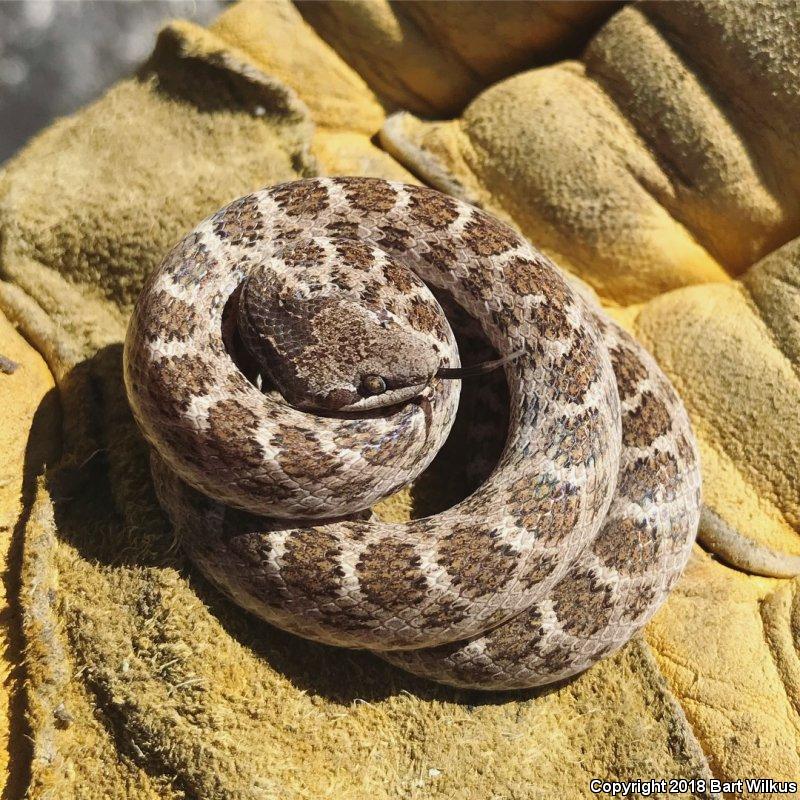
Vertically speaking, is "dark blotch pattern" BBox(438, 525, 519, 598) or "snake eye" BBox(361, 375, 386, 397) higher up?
"snake eye" BBox(361, 375, 386, 397)

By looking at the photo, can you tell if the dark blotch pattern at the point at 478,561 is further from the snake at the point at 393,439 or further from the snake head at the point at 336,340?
the snake head at the point at 336,340

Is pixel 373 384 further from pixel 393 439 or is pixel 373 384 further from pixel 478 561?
pixel 478 561

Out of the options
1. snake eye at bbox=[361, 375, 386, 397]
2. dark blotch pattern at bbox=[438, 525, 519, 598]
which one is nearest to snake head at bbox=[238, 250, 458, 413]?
snake eye at bbox=[361, 375, 386, 397]

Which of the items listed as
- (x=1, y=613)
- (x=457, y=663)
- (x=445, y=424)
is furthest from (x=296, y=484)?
(x=1, y=613)

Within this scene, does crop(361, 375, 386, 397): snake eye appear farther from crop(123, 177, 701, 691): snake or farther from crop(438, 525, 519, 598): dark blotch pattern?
crop(438, 525, 519, 598): dark blotch pattern

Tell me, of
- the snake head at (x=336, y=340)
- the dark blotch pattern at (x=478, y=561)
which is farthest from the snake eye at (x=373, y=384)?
the dark blotch pattern at (x=478, y=561)

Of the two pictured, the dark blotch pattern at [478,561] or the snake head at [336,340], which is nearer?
the dark blotch pattern at [478,561]

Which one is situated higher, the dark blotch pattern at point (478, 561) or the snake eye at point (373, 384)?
the snake eye at point (373, 384)

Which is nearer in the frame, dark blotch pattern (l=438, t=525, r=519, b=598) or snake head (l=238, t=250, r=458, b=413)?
dark blotch pattern (l=438, t=525, r=519, b=598)
